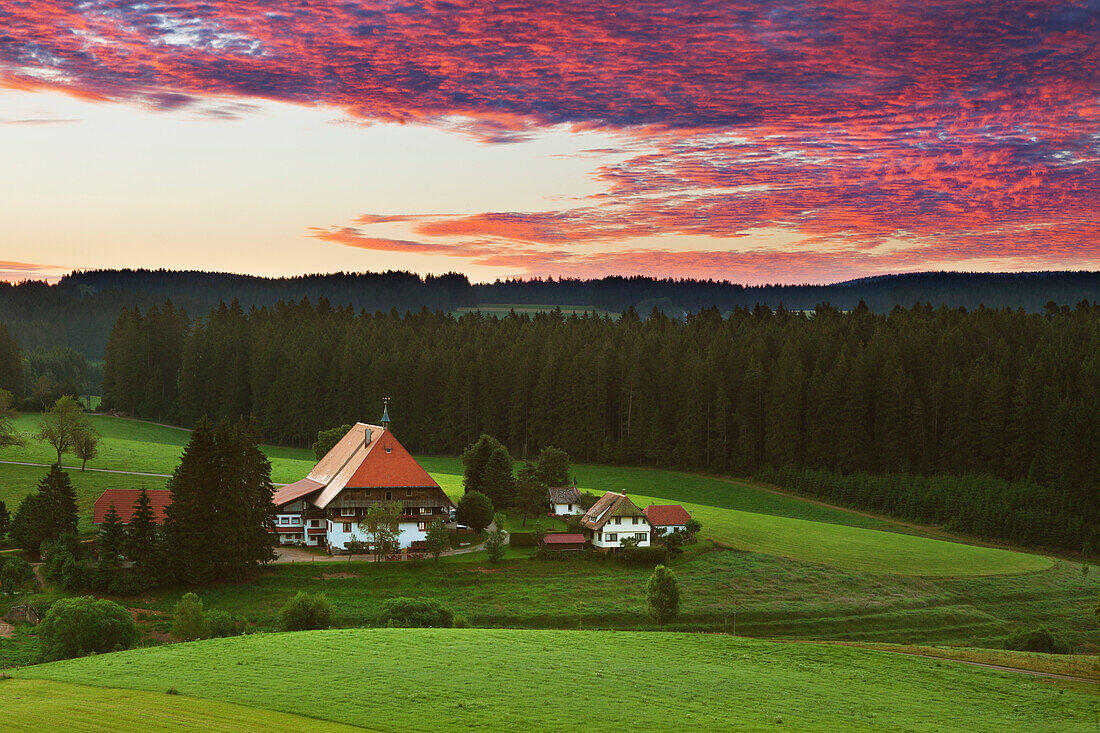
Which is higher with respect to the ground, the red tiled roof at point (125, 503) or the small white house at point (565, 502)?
the red tiled roof at point (125, 503)

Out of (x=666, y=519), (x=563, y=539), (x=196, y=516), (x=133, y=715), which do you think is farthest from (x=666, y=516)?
(x=133, y=715)

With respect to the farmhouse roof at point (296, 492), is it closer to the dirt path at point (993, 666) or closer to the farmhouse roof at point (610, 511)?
the farmhouse roof at point (610, 511)

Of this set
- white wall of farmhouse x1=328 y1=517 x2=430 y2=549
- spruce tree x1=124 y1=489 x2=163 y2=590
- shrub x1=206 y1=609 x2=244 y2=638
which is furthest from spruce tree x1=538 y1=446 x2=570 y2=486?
shrub x1=206 y1=609 x2=244 y2=638

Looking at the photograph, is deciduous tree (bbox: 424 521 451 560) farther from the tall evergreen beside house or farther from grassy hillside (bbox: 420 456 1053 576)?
grassy hillside (bbox: 420 456 1053 576)

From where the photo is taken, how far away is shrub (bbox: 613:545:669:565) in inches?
2362

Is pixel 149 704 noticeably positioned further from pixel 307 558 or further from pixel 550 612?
pixel 307 558

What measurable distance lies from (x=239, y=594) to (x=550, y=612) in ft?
57.5

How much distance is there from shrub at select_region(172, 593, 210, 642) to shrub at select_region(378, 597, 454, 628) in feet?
26.9

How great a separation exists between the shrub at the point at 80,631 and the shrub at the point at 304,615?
694 cm

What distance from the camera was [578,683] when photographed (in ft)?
98.6

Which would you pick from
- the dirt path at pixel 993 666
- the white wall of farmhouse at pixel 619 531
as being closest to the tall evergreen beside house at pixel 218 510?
the white wall of farmhouse at pixel 619 531

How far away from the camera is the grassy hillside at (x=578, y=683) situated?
1029 inches

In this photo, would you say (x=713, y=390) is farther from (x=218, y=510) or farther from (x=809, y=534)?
(x=218, y=510)

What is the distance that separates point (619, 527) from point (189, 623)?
29320 millimetres
